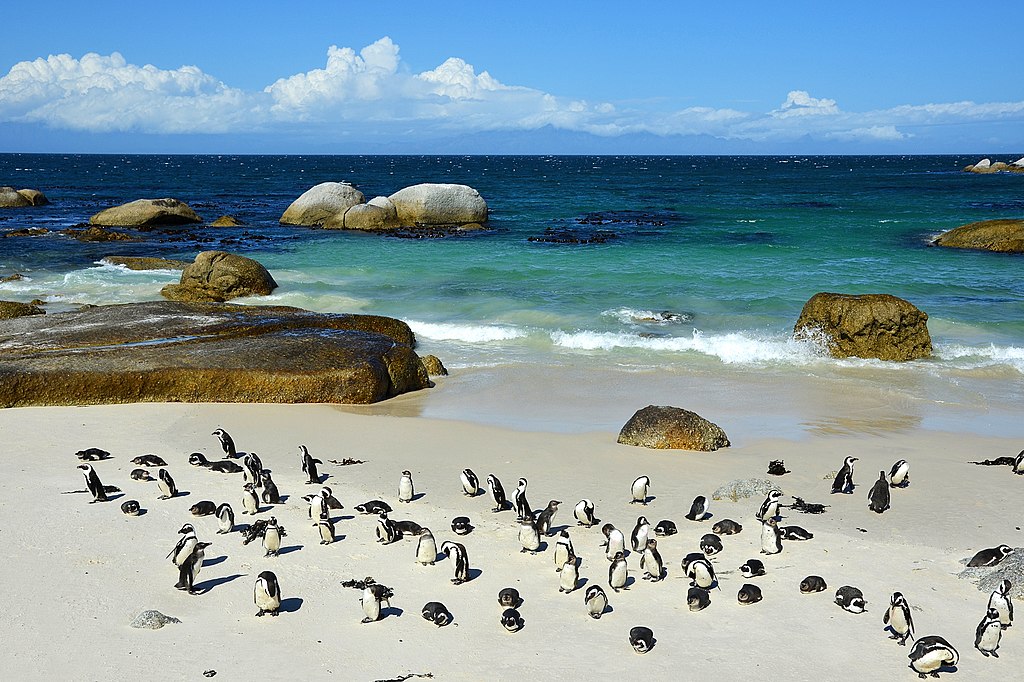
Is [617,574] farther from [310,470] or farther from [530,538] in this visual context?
[310,470]

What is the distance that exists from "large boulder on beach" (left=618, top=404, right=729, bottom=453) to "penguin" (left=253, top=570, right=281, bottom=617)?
5579 millimetres

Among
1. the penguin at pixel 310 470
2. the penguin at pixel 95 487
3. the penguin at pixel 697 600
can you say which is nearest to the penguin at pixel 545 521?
the penguin at pixel 697 600

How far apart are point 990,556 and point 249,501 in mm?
6508

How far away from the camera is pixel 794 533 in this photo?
8547mm

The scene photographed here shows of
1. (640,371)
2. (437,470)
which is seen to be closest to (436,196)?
(640,371)

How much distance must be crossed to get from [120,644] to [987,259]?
104 ft

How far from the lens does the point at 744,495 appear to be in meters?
9.65

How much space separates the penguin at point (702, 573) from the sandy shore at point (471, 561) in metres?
0.16

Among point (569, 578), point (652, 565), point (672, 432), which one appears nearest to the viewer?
point (569, 578)

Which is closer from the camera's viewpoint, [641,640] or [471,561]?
[641,640]

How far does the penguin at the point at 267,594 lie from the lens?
6.82 m

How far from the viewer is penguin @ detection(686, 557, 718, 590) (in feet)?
→ 24.2

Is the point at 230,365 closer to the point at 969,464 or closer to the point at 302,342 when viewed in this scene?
the point at 302,342

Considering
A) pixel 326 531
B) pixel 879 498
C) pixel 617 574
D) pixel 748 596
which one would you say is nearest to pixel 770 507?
pixel 879 498
